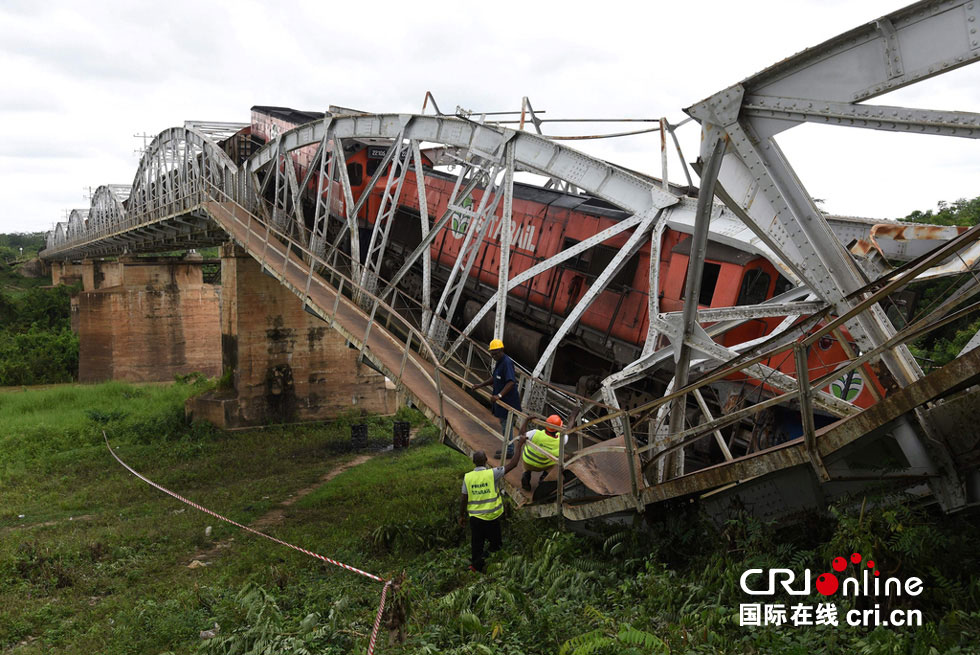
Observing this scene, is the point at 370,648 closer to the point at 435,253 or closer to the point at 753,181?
the point at 753,181

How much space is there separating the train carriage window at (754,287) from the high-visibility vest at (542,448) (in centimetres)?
345

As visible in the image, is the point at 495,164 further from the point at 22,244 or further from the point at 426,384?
the point at 22,244

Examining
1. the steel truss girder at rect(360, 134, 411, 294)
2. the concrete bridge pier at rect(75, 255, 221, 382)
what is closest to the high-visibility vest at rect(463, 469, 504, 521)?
the steel truss girder at rect(360, 134, 411, 294)

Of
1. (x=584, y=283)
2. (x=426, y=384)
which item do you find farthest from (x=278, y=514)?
(x=584, y=283)

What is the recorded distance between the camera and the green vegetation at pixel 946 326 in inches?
432

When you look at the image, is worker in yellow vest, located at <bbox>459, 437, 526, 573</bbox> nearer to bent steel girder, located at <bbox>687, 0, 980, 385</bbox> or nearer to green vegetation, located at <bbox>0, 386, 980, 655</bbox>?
green vegetation, located at <bbox>0, 386, 980, 655</bbox>

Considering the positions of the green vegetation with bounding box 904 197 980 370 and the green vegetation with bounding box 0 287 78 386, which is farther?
the green vegetation with bounding box 0 287 78 386

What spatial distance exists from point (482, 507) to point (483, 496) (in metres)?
0.13

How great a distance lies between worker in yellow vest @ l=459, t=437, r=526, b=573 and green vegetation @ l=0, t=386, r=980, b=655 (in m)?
0.24

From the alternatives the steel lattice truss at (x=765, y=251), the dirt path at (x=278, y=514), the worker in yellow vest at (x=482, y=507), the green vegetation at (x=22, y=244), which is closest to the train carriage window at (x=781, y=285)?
the steel lattice truss at (x=765, y=251)

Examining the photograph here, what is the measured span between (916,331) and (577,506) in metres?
4.12

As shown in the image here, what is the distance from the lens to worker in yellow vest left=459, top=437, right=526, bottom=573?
311 inches

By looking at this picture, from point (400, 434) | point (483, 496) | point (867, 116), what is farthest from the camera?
point (400, 434)
